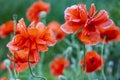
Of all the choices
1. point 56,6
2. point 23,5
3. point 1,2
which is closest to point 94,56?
point 56,6

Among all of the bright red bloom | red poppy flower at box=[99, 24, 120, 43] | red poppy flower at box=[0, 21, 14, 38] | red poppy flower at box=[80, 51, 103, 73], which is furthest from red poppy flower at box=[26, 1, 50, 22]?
the bright red bloom

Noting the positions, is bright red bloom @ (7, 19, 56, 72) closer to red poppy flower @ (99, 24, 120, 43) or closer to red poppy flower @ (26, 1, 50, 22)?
red poppy flower @ (99, 24, 120, 43)

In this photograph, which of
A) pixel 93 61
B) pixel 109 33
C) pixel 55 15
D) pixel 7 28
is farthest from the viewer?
pixel 55 15

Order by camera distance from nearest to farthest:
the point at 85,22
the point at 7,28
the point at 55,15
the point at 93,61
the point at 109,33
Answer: the point at 85,22
the point at 93,61
the point at 109,33
the point at 7,28
the point at 55,15

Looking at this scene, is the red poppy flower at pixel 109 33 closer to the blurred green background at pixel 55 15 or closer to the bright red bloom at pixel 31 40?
the blurred green background at pixel 55 15

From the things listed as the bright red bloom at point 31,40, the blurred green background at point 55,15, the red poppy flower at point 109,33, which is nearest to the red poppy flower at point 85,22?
the bright red bloom at point 31,40

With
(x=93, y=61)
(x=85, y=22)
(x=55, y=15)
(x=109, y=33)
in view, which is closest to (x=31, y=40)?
(x=85, y=22)

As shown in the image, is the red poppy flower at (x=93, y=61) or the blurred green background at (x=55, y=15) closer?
the red poppy flower at (x=93, y=61)

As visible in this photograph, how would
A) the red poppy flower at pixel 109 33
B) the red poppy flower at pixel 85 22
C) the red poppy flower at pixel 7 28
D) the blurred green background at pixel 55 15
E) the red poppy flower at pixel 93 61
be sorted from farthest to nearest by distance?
the blurred green background at pixel 55 15
the red poppy flower at pixel 7 28
the red poppy flower at pixel 109 33
the red poppy flower at pixel 93 61
the red poppy flower at pixel 85 22

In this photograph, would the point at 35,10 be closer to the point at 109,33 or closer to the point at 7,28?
the point at 7,28
